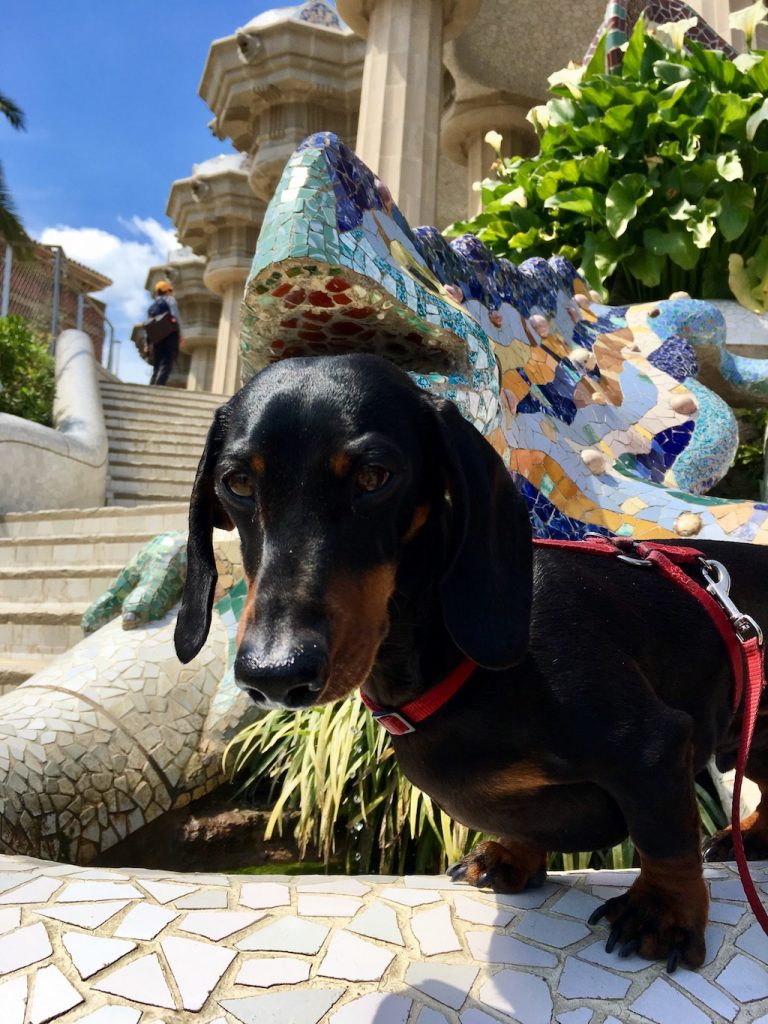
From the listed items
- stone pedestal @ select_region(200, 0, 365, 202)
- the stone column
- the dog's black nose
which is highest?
stone pedestal @ select_region(200, 0, 365, 202)

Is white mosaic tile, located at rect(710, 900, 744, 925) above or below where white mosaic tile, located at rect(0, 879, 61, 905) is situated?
above

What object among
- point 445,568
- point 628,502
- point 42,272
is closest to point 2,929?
point 445,568

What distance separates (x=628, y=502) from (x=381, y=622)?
234 cm

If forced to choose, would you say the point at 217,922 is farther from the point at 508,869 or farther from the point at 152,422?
the point at 152,422

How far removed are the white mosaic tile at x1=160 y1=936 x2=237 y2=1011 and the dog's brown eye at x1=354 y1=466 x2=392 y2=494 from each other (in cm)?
80

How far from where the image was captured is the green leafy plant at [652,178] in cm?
501

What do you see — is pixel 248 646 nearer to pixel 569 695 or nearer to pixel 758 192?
pixel 569 695

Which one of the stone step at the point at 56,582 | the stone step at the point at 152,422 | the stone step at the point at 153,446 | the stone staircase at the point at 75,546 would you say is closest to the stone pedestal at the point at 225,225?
the stone step at the point at 152,422

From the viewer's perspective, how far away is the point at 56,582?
5.01 meters

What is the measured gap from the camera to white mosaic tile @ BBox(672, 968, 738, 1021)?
51.4 inches

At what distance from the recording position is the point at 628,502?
10.8 feet

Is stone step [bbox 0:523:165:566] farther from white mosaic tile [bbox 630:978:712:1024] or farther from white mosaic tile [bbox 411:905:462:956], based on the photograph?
white mosaic tile [bbox 630:978:712:1024]

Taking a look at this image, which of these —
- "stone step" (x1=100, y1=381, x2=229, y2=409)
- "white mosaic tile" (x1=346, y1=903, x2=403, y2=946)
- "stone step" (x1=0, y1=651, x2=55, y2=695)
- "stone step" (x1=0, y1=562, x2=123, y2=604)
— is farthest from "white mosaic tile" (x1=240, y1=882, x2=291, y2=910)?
"stone step" (x1=100, y1=381, x2=229, y2=409)

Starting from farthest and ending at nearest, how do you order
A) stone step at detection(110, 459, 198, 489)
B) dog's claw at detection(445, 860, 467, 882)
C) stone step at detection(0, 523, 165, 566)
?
stone step at detection(110, 459, 198, 489), stone step at detection(0, 523, 165, 566), dog's claw at detection(445, 860, 467, 882)
